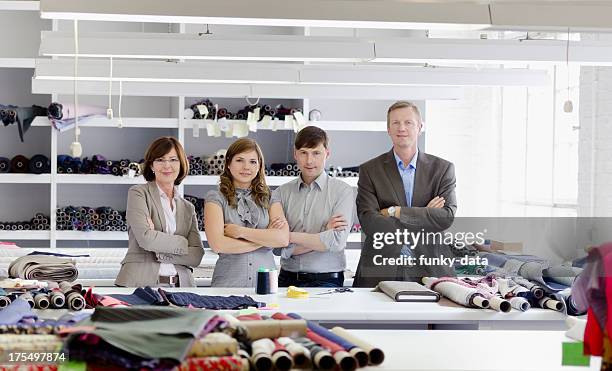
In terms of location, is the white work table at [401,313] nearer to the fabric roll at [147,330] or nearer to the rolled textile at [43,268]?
the rolled textile at [43,268]

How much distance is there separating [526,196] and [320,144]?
665 centimetres

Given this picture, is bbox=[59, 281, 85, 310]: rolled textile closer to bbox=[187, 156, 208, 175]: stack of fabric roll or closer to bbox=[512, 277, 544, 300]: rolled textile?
bbox=[512, 277, 544, 300]: rolled textile

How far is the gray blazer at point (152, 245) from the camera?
5441 millimetres

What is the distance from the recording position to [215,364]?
2820 millimetres

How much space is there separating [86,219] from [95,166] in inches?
20.4

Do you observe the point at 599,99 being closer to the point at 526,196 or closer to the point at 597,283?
the point at 526,196

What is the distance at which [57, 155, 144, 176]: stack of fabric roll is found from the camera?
9.19m

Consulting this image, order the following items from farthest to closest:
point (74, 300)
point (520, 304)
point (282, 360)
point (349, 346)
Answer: point (520, 304), point (74, 300), point (349, 346), point (282, 360)

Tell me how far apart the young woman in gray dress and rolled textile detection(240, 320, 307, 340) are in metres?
2.18

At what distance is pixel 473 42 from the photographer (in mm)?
5500

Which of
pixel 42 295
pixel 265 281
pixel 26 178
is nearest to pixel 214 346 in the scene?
pixel 42 295

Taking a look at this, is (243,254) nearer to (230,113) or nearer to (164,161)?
(164,161)

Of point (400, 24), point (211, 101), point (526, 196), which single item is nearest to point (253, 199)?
point (400, 24)

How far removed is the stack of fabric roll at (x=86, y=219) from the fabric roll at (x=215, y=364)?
654 cm
